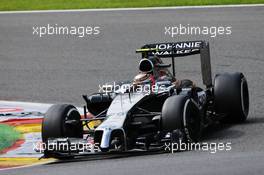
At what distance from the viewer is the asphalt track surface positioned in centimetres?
1067

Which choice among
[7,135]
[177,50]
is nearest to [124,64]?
[177,50]

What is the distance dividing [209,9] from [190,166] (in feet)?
46.1

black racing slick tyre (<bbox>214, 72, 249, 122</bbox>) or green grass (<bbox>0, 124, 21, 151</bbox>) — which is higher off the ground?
black racing slick tyre (<bbox>214, 72, 249, 122</bbox>)

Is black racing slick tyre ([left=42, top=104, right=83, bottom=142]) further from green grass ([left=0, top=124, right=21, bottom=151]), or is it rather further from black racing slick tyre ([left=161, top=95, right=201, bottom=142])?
black racing slick tyre ([left=161, top=95, right=201, bottom=142])

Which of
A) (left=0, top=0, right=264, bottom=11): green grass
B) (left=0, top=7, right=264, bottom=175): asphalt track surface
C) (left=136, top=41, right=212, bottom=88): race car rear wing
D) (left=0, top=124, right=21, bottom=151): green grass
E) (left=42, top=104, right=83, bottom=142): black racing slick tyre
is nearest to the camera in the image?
(left=0, top=7, right=264, bottom=175): asphalt track surface

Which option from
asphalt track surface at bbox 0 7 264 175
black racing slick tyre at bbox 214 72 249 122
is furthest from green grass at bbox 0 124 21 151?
black racing slick tyre at bbox 214 72 249 122

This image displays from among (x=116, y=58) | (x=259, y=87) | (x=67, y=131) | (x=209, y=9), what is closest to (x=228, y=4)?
(x=209, y=9)

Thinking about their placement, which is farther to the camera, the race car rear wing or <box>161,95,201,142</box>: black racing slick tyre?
the race car rear wing

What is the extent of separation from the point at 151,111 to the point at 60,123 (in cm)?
126

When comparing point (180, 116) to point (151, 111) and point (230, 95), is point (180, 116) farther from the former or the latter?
point (230, 95)

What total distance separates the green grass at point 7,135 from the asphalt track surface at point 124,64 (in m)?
1.66

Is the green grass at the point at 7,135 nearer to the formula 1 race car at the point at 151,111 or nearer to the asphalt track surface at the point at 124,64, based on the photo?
Result: the formula 1 race car at the point at 151,111

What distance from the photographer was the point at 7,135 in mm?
13898

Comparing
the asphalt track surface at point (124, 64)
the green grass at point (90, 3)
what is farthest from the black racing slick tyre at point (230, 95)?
the green grass at point (90, 3)
